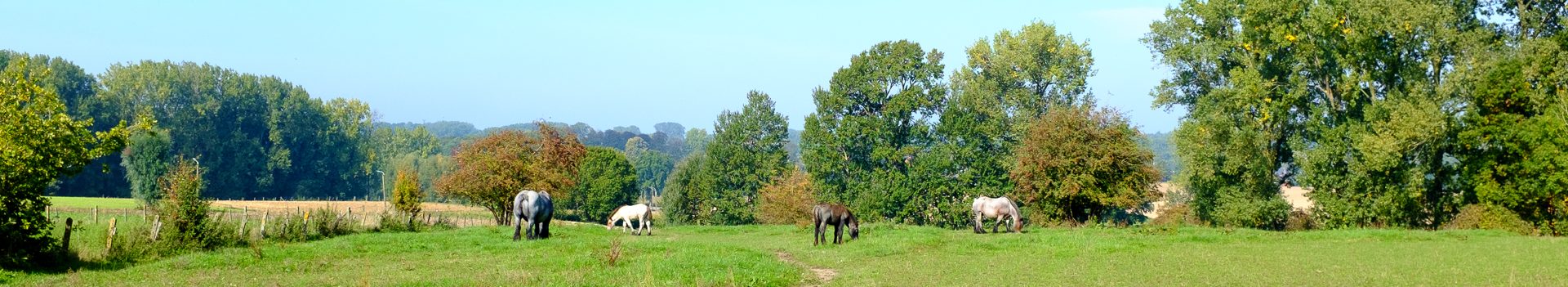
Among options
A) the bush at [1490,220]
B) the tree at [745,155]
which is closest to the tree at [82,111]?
the tree at [745,155]

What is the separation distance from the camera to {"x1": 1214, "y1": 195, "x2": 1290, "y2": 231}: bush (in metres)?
45.8

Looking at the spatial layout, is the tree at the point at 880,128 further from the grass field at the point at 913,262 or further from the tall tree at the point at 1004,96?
the grass field at the point at 913,262

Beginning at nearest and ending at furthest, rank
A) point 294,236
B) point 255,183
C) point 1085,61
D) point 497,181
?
point 294,236, point 497,181, point 1085,61, point 255,183

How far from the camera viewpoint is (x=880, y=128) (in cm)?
6216

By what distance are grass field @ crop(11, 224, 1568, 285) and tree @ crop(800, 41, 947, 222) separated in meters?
32.0

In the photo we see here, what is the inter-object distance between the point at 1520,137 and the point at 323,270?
34763mm

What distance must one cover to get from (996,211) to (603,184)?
55.8m

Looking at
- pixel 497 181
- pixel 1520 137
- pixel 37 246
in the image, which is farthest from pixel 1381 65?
pixel 37 246

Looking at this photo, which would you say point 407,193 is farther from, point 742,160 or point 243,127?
point 243,127

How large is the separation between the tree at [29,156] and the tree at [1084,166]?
32252 millimetres

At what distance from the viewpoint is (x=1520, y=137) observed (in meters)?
33.6

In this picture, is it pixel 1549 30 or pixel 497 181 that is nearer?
pixel 1549 30

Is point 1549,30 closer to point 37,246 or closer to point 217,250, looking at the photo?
point 217,250

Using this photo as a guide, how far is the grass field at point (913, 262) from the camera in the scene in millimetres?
17312
